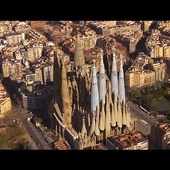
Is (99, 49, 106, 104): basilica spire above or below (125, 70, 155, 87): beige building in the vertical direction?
above

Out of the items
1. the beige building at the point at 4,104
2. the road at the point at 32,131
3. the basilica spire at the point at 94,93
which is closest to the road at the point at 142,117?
the basilica spire at the point at 94,93

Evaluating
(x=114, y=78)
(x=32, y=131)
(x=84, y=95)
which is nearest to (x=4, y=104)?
(x=32, y=131)

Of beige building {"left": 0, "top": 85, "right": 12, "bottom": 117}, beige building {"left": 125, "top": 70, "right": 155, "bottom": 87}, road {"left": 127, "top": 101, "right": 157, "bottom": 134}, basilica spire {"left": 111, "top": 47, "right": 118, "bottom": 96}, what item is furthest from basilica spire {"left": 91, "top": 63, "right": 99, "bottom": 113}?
beige building {"left": 125, "top": 70, "right": 155, "bottom": 87}

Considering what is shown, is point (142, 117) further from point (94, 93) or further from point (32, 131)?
point (32, 131)

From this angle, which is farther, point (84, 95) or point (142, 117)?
point (142, 117)

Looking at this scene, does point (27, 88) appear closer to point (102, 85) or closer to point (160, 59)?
point (102, 85)

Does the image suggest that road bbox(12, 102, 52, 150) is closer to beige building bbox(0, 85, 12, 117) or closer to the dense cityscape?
the dense cityscape
